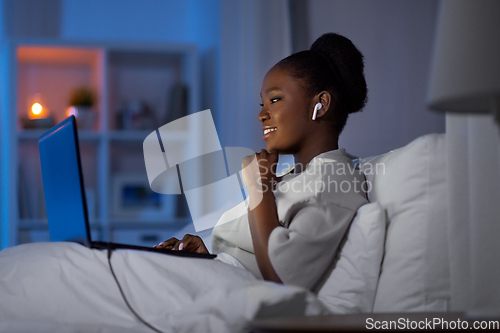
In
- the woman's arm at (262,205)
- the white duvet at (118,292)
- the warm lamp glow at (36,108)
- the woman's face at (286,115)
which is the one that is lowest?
the white duvet at (118,292)

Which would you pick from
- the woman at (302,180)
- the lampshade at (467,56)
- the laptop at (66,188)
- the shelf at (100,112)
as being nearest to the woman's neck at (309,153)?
the woman at (302,180)

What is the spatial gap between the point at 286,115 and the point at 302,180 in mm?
235

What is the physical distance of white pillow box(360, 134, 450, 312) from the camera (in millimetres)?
986

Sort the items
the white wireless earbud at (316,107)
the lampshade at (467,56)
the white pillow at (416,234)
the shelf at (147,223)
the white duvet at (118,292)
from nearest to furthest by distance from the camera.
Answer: the lampshade at (467,56) → the white duvet at (118,292) → the white pillow at (416,234) → the white wireless earbud at (316,107) → the shelf at (147,223)

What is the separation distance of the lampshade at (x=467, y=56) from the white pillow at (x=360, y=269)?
42cm

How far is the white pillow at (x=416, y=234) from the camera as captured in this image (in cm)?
99

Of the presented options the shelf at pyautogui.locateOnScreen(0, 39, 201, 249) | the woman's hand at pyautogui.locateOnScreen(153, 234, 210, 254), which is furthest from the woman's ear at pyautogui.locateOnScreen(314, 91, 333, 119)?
the shelf at pyautogui.locateOnScreen(0, 39, 201, 249)

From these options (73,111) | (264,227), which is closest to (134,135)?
(73,111)

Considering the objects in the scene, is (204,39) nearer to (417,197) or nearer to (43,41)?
(43,41)

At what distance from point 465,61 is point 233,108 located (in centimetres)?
222

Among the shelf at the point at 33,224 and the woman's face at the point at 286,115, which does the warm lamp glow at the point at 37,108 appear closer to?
the shelf at the point at 33,224

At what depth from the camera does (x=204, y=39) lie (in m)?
3.50

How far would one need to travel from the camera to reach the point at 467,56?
0.66 metres

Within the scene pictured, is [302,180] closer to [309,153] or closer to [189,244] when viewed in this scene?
[309,153]
